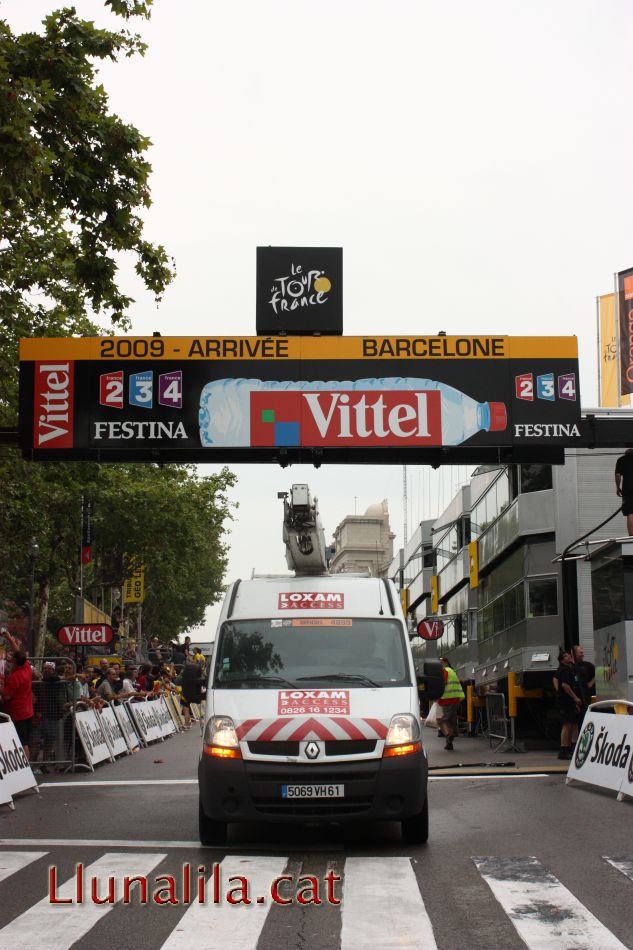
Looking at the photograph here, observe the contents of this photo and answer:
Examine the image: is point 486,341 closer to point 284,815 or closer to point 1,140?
point 1,140

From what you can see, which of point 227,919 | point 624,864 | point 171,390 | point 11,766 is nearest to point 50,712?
point 11,766

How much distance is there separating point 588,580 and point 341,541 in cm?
13655

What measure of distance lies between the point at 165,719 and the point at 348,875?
2250cm

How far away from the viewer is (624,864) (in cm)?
905

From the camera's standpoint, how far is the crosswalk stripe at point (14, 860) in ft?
29.3

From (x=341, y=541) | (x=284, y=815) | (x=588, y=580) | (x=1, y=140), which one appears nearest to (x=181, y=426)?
(x=1, y=140)

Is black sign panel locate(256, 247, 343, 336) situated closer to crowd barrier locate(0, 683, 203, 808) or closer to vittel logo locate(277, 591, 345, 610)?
crowd barrier locate(0, 683, 203, 808)

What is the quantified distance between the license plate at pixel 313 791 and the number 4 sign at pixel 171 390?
952 cm

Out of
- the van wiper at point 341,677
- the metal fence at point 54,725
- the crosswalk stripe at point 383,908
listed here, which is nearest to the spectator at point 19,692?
the metal fence at point 54,725

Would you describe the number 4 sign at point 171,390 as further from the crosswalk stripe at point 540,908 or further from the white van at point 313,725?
the crosswalk stripe at point 540,908

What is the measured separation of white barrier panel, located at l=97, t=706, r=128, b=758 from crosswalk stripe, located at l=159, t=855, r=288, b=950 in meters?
12.9

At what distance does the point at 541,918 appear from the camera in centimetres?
715

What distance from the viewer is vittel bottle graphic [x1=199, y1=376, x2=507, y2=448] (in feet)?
59.6

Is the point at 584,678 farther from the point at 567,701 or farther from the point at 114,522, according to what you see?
the point at 114,522
